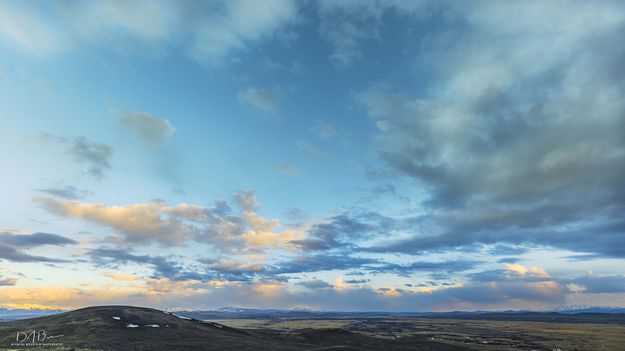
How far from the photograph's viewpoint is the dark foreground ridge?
80.8 meters

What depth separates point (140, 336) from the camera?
90438 mm

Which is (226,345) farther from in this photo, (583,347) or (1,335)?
(583,347)

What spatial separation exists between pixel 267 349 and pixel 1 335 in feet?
200

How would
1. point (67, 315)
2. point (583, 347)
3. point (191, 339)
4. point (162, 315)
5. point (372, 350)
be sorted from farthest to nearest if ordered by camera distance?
point (583, 347)
point (162, 315)
point (67, 315)
point (372, 350)
point (191, 339)

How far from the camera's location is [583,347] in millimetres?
161625

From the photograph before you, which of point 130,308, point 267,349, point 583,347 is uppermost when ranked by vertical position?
point 130,308

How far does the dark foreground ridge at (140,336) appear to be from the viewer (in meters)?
80.8

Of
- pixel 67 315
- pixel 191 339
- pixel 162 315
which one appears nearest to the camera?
pixel 191 339

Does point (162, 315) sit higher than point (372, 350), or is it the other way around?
point (162, 315)

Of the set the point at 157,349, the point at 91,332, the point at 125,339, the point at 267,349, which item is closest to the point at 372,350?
the point at 267,349

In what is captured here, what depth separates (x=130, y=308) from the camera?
122562 mm

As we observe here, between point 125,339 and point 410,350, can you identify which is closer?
point 125,339

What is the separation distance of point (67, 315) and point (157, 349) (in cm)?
5151

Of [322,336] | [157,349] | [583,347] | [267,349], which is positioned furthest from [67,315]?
[583,347]
